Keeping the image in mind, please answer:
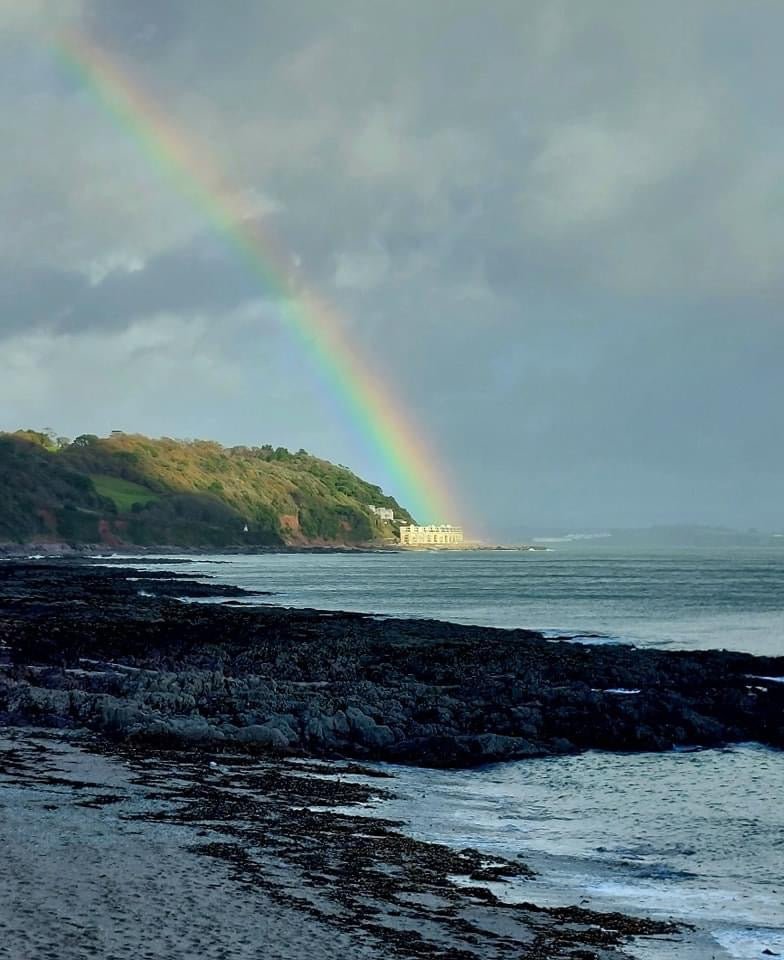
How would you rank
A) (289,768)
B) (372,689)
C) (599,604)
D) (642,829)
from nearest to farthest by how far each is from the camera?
(642,829) → (289,768) → (372,689) → (599,604)

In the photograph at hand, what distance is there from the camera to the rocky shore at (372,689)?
2003cm

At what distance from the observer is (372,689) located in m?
26.2

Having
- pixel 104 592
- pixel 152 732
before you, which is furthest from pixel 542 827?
pixel 104 592

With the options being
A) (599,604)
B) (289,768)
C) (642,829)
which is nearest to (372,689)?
(289,768)

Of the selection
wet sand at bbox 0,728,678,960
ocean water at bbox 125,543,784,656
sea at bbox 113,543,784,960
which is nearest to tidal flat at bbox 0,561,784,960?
wet sand at bbox 0,728,678,960

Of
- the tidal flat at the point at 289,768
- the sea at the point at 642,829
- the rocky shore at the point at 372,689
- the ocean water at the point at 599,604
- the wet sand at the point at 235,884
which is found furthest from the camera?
the ocean water at the point at 599,604

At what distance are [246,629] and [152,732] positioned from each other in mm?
27236

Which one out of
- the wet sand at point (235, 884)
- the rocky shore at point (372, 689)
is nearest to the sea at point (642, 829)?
the wet sand at point (235, 884)

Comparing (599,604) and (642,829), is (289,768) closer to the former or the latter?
(642,829)

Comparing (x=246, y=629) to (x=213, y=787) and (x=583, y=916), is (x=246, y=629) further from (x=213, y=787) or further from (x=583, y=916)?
(x=583, y=916)

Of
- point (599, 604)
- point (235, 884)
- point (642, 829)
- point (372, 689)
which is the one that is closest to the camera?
point (235, 884)

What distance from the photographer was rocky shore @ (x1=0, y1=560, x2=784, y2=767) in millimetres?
20031

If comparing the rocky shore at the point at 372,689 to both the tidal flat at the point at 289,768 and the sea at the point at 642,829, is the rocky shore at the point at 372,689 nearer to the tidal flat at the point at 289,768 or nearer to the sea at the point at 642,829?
the tidal flat at the point at 289,768

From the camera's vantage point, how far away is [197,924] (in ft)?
28.5
